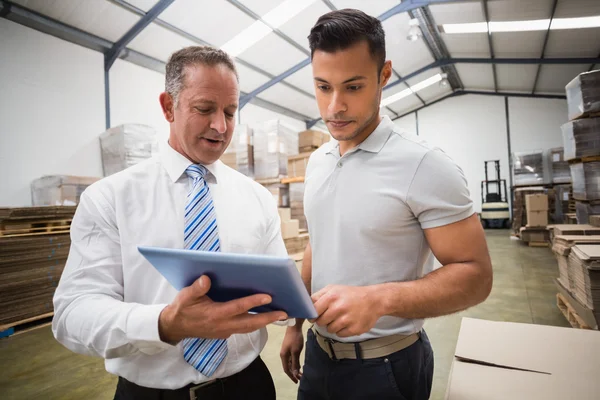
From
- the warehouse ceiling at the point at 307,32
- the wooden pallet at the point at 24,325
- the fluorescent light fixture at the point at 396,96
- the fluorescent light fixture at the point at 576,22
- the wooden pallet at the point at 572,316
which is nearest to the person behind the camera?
the wooden pallet at the point at 572,316

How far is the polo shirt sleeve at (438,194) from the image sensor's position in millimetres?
1099

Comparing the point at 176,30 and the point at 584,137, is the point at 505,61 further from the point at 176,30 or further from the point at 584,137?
the point at 176,30

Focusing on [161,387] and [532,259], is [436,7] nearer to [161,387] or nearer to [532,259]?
[532,259]

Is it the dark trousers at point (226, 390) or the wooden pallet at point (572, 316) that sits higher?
the dark trousers at point (226, 390)

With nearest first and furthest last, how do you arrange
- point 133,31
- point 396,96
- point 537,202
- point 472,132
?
point 133,31 → point 537,202 → point 396,96 → point 472,132

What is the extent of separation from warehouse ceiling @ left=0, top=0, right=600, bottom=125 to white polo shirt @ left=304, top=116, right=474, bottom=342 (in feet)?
19.9

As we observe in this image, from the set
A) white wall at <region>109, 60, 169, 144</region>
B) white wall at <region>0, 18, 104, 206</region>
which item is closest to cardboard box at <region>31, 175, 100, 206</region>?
white wall at <region>0, 18, 104, 206</region>

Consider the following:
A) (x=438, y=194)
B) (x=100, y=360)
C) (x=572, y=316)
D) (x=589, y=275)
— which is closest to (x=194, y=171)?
(x=438, y=194)

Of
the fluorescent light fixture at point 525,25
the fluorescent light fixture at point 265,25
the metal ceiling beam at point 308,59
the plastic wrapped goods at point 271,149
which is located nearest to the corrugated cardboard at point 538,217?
the fluorescent light fixture at point 525,25

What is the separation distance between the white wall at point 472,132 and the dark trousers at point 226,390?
14.4 m

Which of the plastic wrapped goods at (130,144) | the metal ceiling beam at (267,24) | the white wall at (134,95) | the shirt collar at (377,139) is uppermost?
the metal ceiling beam at (267,24)

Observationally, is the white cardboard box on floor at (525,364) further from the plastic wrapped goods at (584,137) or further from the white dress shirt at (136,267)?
the plastic wrapped goods at (584,137)

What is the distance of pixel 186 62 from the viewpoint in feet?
4.57

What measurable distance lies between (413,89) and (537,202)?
694cm
